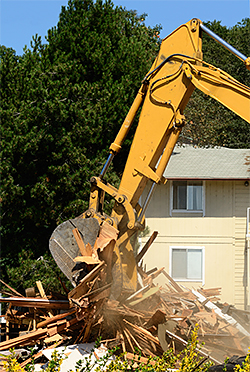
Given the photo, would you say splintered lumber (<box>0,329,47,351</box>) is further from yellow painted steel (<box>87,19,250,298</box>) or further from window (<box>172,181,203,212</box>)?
window (<box>172,181,203,212</box>)

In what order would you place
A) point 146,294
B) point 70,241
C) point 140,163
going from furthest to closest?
point 146,294
point 140,163
point 70,241

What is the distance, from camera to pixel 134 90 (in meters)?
14.0

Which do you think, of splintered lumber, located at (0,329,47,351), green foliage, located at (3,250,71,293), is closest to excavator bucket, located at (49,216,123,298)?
splintered lumber, located at (0,329,47,351)

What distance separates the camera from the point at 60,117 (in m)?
12.6

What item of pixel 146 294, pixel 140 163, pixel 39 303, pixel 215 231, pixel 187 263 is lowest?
pixel 39 303

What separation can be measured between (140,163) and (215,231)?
9.12 m

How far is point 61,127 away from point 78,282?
23.6 ft

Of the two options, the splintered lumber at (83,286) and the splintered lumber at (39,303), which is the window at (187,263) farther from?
the splintered lumber at (83,286)

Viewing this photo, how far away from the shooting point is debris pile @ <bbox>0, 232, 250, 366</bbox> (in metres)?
6.36

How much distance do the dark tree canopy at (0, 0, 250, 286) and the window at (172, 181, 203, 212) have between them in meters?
2.52

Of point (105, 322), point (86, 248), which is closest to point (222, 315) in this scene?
point (105, 322)

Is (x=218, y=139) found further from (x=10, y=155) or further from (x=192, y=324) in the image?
(x=192, y=324)

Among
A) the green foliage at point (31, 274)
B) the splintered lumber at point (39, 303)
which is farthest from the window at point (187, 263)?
the splintered lumber at point (39, 303)

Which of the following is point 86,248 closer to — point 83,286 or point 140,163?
point 83,286
